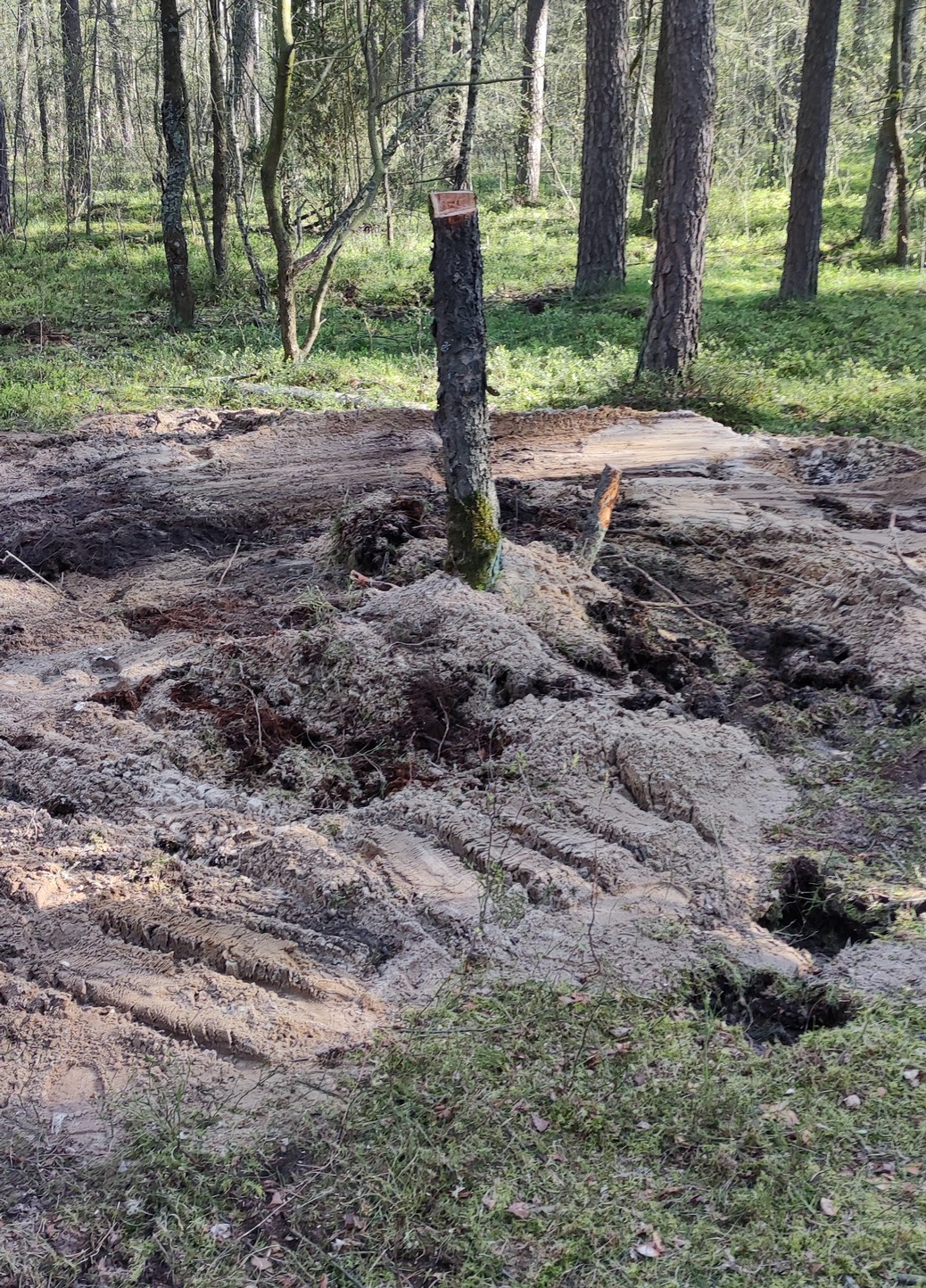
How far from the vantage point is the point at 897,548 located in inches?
221

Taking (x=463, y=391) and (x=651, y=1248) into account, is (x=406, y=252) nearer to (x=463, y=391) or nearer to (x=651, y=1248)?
(x=463, y=391)

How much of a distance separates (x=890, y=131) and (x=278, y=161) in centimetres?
977

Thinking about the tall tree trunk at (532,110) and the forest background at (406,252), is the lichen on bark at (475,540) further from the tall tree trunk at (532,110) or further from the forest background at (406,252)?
the tall tree trunk at (532,110)

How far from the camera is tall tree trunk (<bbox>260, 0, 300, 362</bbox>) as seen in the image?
9264mm

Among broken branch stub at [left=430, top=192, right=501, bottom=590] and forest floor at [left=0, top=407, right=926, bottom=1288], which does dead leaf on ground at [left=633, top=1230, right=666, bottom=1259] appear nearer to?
forest floor at [left=0, top=407, right=926, bottom=1288]

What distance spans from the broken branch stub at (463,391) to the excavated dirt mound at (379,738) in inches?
8.8

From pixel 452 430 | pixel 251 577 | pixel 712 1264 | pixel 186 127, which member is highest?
pixel 186 127

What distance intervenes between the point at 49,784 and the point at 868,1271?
3.23 metres

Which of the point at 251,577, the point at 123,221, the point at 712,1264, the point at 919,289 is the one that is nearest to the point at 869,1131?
the point at 712,1264

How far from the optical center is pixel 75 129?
17578 mm

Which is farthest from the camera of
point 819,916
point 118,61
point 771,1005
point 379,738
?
point 118,61

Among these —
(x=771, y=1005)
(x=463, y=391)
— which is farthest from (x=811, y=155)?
(x=771, y=1005)

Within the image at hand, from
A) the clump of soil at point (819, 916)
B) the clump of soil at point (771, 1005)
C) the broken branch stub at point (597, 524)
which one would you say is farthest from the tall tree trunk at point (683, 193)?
the clump of soil at point (771, 1005)

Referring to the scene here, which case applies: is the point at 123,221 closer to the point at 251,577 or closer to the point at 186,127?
the point at 186,127
